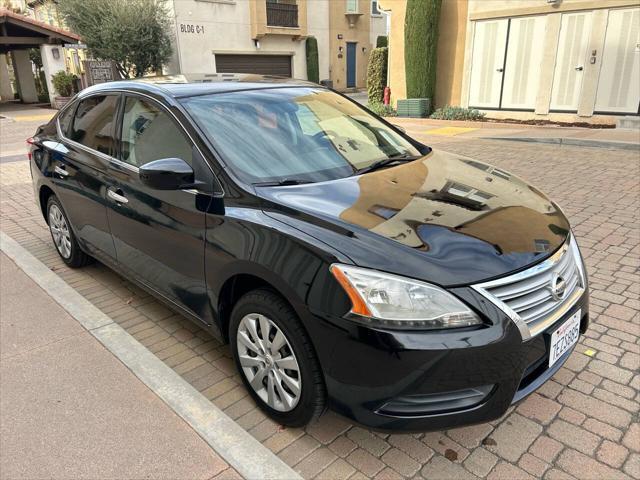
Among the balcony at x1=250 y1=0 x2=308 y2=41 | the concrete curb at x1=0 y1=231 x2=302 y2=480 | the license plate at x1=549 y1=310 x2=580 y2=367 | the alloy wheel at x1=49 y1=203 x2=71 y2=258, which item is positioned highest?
the balcony at x1=250 y1=0 x2=308 y2=41

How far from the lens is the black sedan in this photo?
2.06 m

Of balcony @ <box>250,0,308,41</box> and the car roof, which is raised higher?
balcony @ <box>250,0,308,41</box>

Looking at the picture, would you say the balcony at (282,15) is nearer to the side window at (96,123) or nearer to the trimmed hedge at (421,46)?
the trimmed hedge at (421,46)

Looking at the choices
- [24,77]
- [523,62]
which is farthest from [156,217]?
[24,77]

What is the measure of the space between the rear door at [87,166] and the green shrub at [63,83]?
21.7 meters

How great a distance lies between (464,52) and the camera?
14656 millimetres

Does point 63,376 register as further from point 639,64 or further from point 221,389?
point 639,64

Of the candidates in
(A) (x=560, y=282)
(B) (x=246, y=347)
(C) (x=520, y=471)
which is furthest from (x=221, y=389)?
(A) (x=560, y=282)

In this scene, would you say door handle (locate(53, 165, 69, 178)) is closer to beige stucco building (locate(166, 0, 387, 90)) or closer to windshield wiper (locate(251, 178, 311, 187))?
windshield wiper (locate(251, 178, 311, 187))

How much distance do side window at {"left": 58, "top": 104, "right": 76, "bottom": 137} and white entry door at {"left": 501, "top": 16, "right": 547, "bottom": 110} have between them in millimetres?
11915

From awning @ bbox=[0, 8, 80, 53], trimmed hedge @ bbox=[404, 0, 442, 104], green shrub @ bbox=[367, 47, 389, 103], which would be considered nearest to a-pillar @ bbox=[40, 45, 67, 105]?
awning @ bbox=[0, 8, 80, 53]

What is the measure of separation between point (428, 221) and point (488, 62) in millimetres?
13249

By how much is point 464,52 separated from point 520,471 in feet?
47.0

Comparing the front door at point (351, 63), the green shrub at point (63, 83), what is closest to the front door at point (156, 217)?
the green shrub at point (63, 83)
